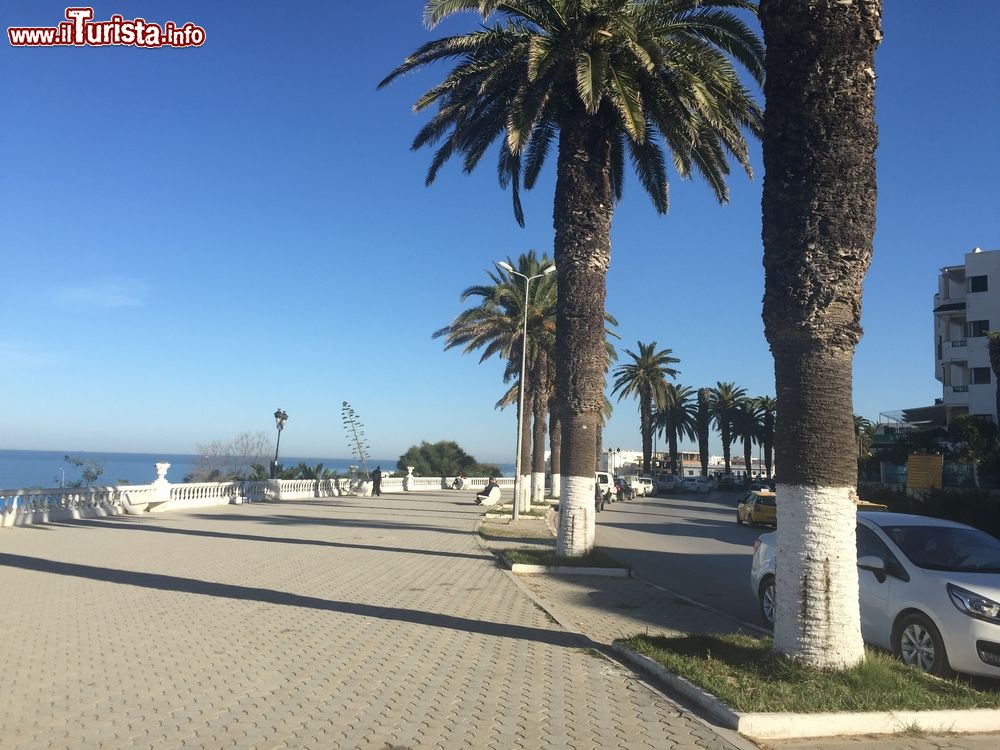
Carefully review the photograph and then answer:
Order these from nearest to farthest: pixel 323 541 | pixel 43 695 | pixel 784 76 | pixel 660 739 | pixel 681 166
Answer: pixel 660 739, pixel 43 695, pixel 784 76, pixel 681 166, pixel 323 541

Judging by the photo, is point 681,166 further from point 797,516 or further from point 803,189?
point 797,516

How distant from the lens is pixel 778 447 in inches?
284

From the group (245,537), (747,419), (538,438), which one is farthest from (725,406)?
(245,537)

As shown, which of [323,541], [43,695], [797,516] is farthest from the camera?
[323,541]

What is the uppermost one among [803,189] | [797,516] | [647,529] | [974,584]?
[803,189]

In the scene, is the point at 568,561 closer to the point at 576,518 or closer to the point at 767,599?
the point at 576,518

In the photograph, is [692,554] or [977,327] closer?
[692,554]

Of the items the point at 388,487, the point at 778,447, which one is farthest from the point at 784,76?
the point at 388,487

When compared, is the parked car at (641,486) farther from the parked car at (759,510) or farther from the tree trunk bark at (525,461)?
the parked car at (759,510)

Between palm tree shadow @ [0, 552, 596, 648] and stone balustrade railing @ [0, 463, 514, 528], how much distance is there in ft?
25.0

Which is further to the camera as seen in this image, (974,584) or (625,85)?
(625,85)

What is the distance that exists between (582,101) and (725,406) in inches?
2880

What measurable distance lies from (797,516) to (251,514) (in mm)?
25333

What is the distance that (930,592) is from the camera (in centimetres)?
767
